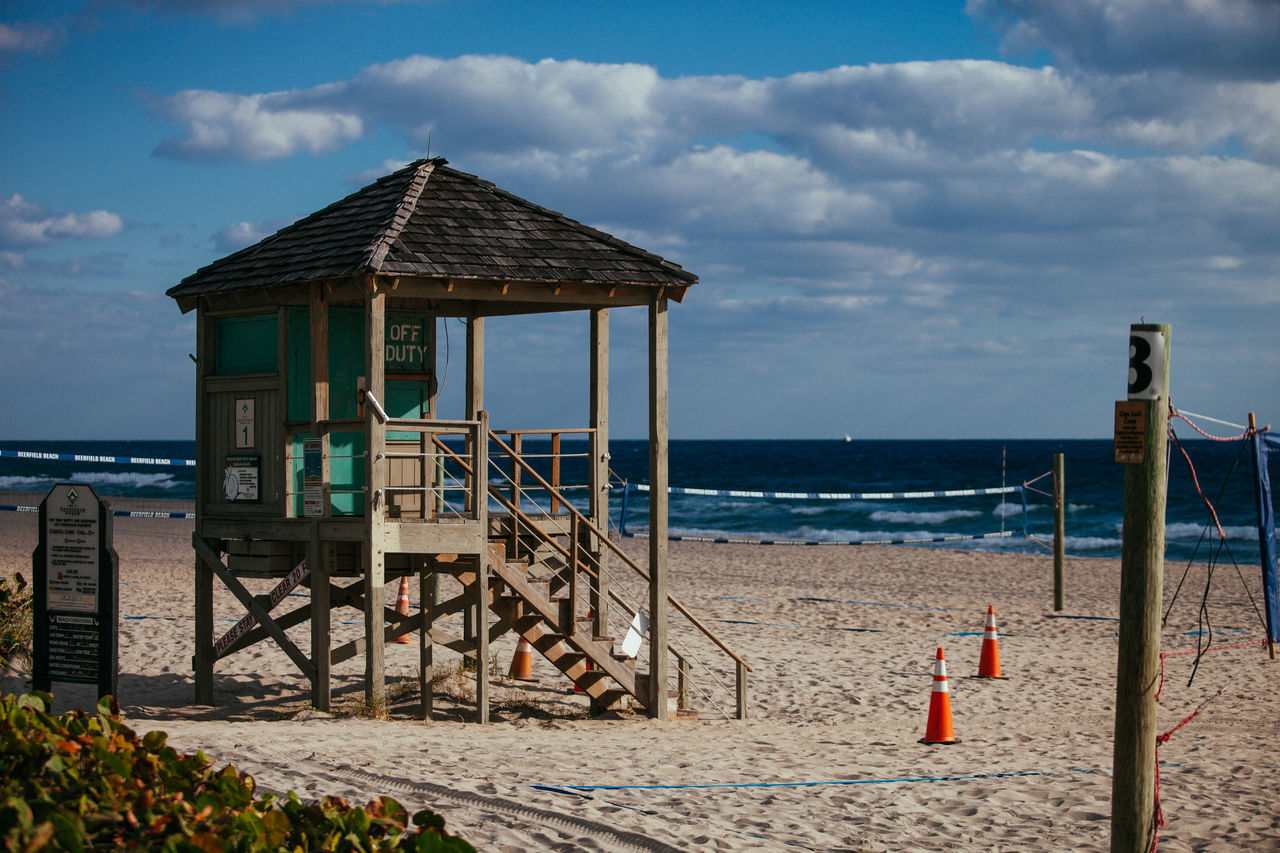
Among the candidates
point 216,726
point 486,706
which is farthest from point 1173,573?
point 216,726

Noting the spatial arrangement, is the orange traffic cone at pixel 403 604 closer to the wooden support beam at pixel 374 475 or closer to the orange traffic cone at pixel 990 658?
the wooden support beam at pixel 374 475

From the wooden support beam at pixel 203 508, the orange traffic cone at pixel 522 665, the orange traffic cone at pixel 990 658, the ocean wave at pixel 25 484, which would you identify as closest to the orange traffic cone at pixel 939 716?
the orange traffic cone at pixel 990 658

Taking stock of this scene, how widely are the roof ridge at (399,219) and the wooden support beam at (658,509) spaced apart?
2.28 m

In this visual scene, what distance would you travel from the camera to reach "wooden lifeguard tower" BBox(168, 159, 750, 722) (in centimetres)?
995

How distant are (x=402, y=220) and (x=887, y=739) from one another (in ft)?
19.3

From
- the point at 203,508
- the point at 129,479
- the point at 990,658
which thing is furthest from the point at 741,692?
→ the point at 129,479

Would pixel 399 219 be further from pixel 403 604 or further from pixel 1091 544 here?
pixel 1091 544

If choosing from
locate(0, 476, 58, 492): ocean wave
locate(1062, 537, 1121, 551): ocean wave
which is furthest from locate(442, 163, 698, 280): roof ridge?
locate(0, 476, 58, 492): ocean wave

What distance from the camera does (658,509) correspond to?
35.8 ft

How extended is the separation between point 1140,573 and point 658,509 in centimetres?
544

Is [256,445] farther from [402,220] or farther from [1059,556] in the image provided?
[1059,556]

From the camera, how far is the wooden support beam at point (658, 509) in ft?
35.2

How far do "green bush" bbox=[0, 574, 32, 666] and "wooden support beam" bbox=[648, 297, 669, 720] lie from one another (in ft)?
18.9

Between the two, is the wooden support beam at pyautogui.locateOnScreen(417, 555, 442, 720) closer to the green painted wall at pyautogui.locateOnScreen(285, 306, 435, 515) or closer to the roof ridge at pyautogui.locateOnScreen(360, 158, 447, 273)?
the green painted wall at pyautogui.locateOnScreen(285, 306, 435, 515)
